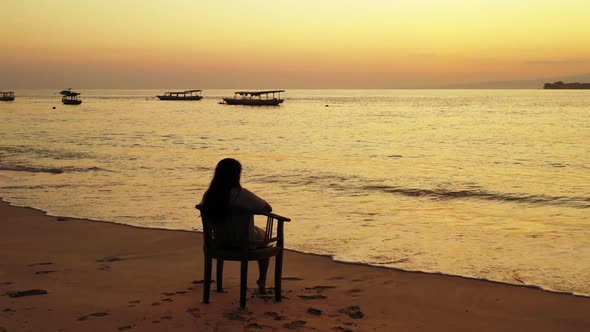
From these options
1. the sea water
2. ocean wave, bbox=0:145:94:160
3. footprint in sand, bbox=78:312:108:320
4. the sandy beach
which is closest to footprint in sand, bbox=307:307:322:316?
the sandy beach

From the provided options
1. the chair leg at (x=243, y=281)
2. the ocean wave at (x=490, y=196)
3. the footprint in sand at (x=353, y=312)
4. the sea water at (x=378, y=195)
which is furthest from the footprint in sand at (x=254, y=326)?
the ocean wave at (x=490, y=196)

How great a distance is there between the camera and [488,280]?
22.7 feet

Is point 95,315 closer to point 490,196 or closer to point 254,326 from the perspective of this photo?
point 254,326

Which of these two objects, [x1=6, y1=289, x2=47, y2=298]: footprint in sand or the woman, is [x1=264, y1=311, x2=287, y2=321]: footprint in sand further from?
[x1=6, y1=289, x2=47, y2=298]: footprint in sand

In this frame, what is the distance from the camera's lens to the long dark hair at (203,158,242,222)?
5234mm

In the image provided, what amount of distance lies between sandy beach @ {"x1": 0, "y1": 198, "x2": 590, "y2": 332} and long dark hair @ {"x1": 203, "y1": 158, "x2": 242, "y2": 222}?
0.91 m

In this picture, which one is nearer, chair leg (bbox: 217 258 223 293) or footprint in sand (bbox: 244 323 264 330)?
footprint in sand (bbox: 244 323 264 330)

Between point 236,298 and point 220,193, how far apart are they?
1.17m

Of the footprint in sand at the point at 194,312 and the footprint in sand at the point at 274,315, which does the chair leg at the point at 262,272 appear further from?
the footprint in sand at the point at 194,312

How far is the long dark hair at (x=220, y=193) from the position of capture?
5.23m

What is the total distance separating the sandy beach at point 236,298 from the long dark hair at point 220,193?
0.91 meters

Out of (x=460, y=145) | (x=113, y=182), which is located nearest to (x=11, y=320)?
(x=113, y=182)

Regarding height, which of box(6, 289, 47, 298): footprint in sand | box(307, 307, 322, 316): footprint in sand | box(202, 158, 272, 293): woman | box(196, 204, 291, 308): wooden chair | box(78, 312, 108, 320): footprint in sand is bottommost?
box(6, 289, 47, 298): footprint in sand

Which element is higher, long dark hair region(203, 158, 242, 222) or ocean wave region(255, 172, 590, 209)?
long dark hair region(203, 158, 242, 222)
